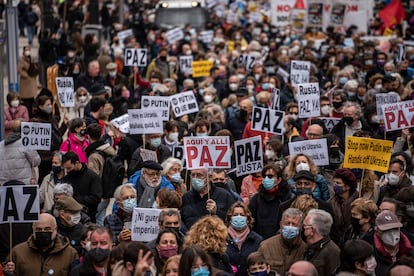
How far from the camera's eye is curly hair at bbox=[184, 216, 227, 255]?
1041cm

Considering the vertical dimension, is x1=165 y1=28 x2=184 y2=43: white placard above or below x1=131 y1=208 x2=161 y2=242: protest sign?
below

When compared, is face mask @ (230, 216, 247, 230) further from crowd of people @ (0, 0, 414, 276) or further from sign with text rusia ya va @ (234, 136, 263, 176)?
sign with text rusia ya va @ (234, 136, 263, 176)

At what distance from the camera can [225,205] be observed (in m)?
12.9

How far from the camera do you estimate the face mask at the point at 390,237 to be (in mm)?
10508

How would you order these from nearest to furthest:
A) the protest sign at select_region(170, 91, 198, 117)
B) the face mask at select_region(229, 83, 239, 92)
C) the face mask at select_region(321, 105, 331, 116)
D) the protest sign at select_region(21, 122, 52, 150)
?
the protest sign at select_region(21, 122, 52, 150), the face mask at select_region(321, 105, 331, 116), the protest sign at select_region(170, 91, 198, 117), the face mask at select_region(229, 83, 239, 92)

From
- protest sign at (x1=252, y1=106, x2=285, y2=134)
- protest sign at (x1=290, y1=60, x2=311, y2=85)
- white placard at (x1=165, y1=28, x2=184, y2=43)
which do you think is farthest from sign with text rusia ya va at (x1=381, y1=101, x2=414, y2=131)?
white placard at (x1=165, y1=28, x2=184, y2=43)

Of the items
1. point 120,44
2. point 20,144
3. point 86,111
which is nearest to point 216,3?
point 120,44

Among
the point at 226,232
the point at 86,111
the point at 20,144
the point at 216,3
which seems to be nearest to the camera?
the point at 226,232

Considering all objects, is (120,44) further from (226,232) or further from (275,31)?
(226,232)

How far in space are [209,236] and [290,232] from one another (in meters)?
0.78

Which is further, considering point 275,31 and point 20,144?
point 275,31

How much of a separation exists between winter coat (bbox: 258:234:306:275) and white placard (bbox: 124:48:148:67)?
1357 cm

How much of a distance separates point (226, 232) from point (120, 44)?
70.1 feet

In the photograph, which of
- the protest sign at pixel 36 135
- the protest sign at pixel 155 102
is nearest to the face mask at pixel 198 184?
the protest sign at pixel 36 135
